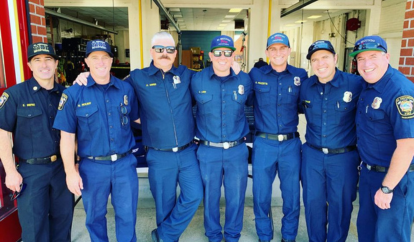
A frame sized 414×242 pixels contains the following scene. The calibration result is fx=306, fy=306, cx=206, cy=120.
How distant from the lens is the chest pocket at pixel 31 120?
2.22 metres

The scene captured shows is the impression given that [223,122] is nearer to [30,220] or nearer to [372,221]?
[372,221]

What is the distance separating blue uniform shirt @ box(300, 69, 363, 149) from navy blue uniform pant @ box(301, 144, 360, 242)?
12cm

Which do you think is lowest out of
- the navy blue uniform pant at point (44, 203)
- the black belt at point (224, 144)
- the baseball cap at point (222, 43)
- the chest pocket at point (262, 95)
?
the navy blue uniform pant at point (44, 203)

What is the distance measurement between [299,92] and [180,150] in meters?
1.17

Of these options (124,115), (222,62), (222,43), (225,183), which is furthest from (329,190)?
(124,115)

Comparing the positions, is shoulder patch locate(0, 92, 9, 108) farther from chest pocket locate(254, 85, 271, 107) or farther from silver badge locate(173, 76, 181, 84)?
chest pocket locate(254, 85, 271, 107)

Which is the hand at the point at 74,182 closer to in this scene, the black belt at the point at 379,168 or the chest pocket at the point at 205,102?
the chest pocket at the point at 205,102

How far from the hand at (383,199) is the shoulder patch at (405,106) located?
52 cm

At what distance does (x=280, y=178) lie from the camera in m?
2.75

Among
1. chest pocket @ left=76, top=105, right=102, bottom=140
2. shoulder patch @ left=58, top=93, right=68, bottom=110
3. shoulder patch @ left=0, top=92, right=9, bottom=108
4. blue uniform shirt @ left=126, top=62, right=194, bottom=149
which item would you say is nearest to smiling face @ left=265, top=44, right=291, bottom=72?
blue uniform shirt @ left=126, top=62, right=194, bottom=149

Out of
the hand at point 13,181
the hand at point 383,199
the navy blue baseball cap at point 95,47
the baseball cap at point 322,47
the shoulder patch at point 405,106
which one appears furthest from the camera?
the baseball cap at point 322,47

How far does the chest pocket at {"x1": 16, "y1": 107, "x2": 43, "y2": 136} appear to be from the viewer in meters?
2.22

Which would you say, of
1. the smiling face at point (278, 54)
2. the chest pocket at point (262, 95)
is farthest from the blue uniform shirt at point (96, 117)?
the smiling face at point (278, 54)

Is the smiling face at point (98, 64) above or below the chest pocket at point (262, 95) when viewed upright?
above
